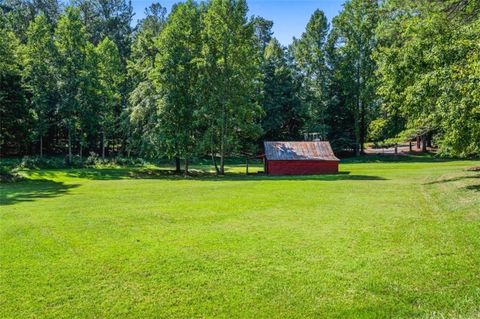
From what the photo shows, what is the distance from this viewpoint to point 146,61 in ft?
145

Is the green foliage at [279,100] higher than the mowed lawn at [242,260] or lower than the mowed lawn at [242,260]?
higher

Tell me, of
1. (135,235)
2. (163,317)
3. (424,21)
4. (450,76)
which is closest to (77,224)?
(135,235)

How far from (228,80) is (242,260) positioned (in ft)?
96.2

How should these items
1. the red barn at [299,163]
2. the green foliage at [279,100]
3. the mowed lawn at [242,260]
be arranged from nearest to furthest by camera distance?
1. the mowed lawn at [242,260]
2. the red barn at [299,163]
3. the green foliage at [279,100]

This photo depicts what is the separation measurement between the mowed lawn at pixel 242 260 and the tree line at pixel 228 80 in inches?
221

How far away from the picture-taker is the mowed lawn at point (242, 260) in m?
7.59

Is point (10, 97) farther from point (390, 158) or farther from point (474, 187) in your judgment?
point (390, 158)

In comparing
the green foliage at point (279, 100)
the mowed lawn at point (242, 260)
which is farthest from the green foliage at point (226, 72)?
the green foliage at point (279, 100)

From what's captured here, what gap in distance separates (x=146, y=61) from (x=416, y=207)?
112 ft

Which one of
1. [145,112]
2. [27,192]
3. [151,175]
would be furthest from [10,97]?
[27,192]

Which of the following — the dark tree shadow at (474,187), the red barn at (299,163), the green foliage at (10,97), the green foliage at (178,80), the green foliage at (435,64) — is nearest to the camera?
the green foliage at (435,64)

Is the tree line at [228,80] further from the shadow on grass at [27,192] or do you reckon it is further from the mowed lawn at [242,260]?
the shadow on grass at [27,192]

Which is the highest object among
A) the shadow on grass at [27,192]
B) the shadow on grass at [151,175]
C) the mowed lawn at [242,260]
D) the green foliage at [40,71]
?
the green foliage at [40,71]

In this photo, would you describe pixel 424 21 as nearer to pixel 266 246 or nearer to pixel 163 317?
pixel 266 246
